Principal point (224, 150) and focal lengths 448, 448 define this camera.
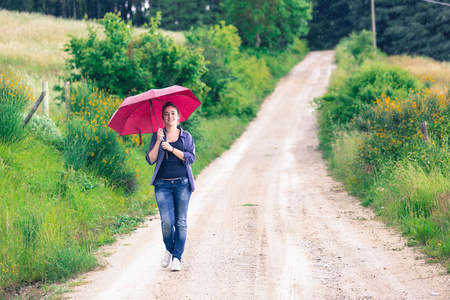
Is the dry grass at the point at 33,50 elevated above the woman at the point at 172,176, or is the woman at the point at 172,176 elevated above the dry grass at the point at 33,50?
the dry grass at the point at 33,50

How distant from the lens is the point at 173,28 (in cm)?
6550

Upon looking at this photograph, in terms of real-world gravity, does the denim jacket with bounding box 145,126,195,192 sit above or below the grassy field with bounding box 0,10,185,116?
below

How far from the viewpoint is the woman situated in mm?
5879

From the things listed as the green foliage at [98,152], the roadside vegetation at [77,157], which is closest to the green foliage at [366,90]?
the roadside vegetation at [77,157]

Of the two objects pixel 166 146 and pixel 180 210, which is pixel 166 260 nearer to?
pixel 180 210

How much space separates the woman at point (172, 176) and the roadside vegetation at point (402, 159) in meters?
3.46

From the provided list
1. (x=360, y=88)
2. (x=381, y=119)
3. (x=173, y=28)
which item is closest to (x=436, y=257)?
(x=381, y=119)

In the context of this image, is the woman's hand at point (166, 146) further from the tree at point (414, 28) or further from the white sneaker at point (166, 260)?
the tree at point (414, 28)

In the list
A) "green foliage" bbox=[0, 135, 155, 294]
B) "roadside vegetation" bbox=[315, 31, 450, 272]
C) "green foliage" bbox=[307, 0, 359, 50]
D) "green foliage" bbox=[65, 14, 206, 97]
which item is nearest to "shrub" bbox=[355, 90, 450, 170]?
"roadside vegetation" bbox=[315, 31, 450, 272]

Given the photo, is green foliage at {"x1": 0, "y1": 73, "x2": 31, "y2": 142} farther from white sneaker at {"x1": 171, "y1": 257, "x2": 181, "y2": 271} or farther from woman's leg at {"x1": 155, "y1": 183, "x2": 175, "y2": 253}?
white sneaker at {"x1": 171, "y1": 257, "x2": 181, "y2": 271}

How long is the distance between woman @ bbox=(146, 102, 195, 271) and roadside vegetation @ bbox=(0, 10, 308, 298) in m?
1.30

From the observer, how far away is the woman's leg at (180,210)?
5953 millimetres

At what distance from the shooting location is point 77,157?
9.54 m

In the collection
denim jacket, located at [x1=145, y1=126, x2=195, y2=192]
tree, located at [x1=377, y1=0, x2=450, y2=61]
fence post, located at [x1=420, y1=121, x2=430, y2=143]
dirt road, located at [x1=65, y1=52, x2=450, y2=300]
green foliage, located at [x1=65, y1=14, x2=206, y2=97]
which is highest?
tree, located at [x1=377, y1=0, x2=450, y2=61]
